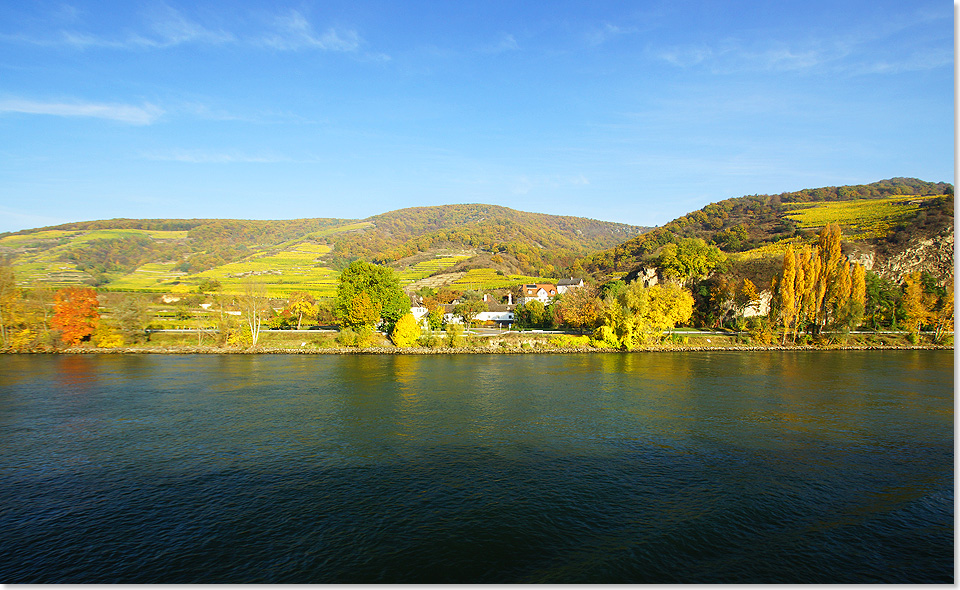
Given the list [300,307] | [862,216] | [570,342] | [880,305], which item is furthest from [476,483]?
[862,216]

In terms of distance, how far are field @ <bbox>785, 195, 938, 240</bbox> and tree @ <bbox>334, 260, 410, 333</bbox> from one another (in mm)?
69827

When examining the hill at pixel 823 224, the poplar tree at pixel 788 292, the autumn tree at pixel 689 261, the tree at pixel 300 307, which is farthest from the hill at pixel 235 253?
the poplar tree at pixel 788 292

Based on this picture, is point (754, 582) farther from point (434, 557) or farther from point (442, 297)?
point (442, 297)

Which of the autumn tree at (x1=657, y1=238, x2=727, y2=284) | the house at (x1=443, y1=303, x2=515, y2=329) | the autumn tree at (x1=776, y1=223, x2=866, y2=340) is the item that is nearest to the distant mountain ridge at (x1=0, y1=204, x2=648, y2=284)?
the house at (x1=443, y1=303, x2=515, y2=329)

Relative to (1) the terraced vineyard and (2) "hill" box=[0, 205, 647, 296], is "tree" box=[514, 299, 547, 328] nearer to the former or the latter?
(2) "hill" box=[0, 205, 647, 296]

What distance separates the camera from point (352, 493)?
13492mm

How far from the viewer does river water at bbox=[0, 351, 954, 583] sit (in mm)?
10062

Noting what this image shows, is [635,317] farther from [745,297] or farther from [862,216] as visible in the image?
[862,216]

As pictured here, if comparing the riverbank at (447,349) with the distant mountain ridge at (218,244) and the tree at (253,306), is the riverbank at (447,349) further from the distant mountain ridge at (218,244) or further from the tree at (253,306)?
the distant mountain ridge at (218,244)

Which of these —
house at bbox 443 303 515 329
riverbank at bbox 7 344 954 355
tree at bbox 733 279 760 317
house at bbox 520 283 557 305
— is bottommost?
riverbank at bbox 7 344 954 355

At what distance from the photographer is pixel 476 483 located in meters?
14.1

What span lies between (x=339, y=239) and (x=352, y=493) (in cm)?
16289

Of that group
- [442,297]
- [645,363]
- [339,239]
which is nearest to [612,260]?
[442,297]

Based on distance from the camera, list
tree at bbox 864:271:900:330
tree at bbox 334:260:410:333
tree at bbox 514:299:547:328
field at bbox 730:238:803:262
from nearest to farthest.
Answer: tree at bbox 334:260:410:333 → tree at bbox 864:271:900:330 → tree at bbox 514:299:547:328 → field at bbox 730:238:803:262
